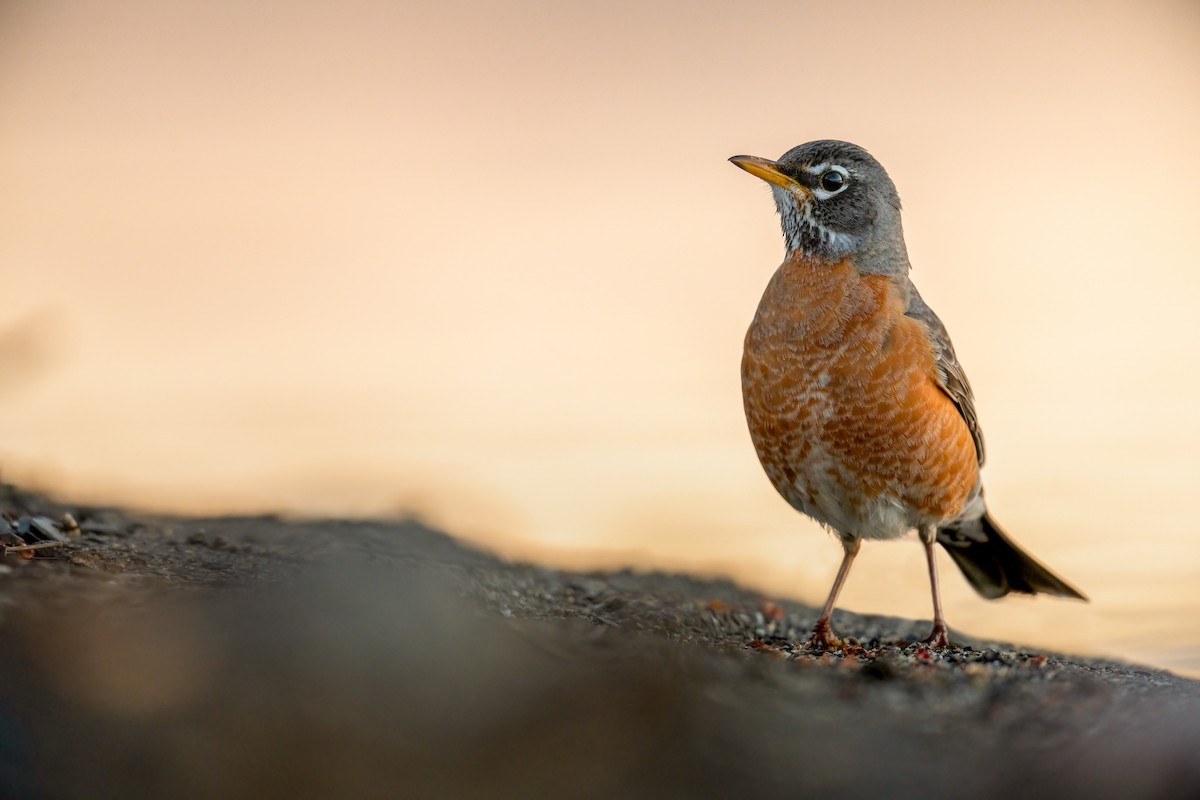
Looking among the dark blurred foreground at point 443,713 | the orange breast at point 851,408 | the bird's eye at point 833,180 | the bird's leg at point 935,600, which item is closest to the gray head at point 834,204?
the bird's eye at point 833,180

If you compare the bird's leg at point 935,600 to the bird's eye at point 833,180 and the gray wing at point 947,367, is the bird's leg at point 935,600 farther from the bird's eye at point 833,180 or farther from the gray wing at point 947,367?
the bird's eye at point 833,180

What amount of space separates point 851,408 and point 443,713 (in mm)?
4519

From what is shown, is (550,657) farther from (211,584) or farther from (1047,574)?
(1047,574)

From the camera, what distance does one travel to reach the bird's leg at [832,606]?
756 centimetres

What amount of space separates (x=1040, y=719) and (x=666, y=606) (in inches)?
145

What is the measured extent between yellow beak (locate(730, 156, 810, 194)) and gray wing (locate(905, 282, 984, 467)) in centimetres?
121

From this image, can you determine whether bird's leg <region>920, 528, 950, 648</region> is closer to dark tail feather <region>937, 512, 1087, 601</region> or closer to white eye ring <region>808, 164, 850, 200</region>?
dark tail feather <region>937, 512, 1087, 601</region>

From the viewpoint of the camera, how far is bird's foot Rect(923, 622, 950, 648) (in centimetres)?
778

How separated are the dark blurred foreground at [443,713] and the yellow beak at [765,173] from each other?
4733 mm

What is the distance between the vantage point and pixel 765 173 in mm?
8375

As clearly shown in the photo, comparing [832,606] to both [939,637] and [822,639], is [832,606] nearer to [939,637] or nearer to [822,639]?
[822,639]

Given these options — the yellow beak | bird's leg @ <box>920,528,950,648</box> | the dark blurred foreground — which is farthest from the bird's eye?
the dark blurred foreground

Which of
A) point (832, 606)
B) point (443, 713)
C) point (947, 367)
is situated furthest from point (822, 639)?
point (443, 713)

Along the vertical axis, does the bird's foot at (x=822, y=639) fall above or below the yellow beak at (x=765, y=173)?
below
